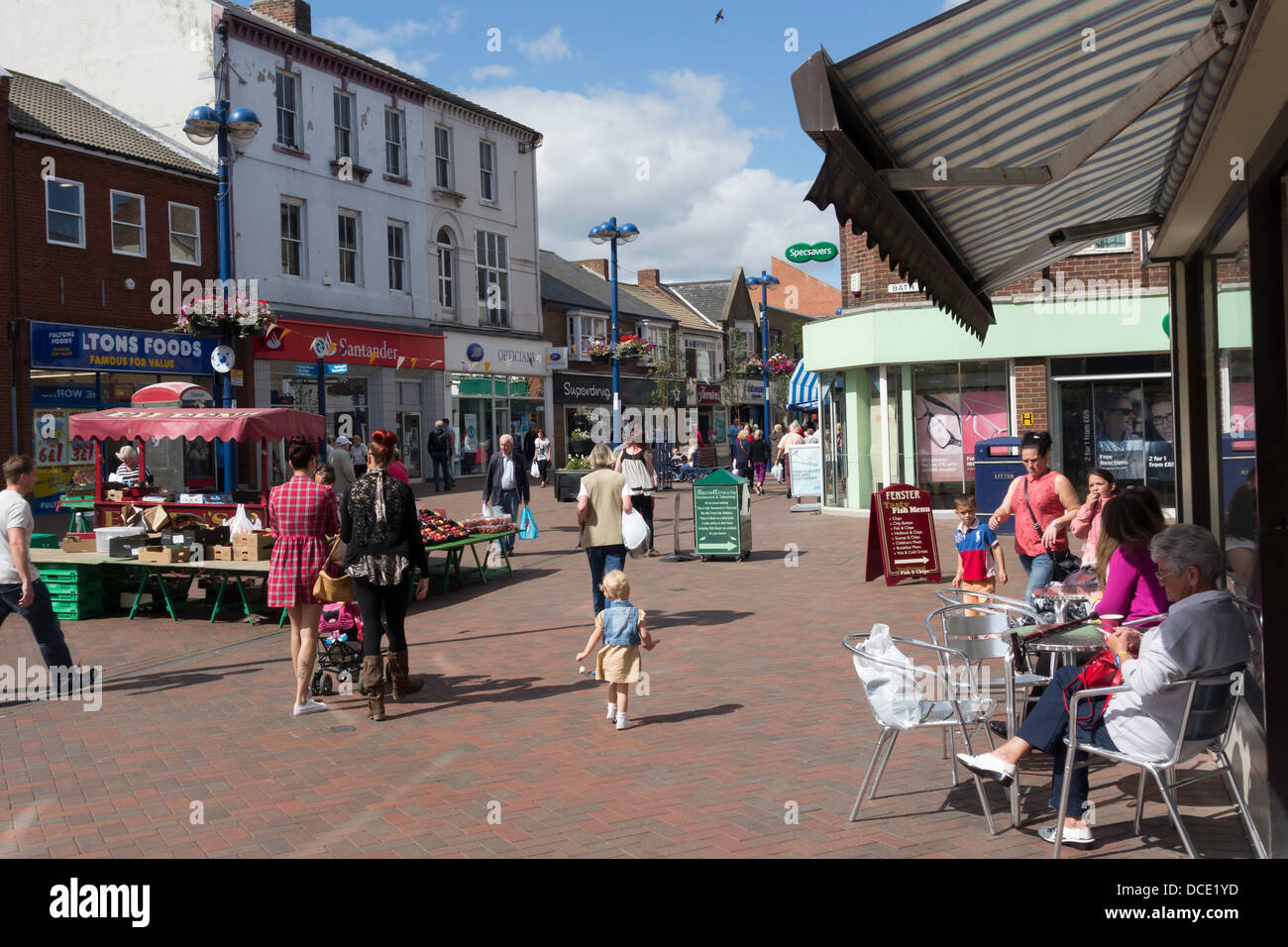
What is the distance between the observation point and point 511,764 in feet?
20.2

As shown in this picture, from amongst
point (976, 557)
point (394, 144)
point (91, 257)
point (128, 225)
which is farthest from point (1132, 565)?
point (394, 144)

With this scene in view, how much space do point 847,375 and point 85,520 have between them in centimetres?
1394

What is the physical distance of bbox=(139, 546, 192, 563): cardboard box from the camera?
1140 centimetres

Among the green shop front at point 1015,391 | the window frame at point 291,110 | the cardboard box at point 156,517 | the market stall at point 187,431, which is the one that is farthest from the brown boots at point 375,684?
the window frame at point 291,110

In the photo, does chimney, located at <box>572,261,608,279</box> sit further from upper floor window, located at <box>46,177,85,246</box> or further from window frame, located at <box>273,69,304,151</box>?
upper floor window, located at <box>46,177,85,246</box>

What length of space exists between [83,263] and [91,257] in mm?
265

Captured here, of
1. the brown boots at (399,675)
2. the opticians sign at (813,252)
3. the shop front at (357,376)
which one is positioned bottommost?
the brown boots at (399,675)

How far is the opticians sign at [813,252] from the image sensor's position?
24562mm

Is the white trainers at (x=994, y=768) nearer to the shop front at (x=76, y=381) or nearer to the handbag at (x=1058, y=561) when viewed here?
the handbag at (x=1058, y=561)

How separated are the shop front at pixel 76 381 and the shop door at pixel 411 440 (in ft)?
26.2

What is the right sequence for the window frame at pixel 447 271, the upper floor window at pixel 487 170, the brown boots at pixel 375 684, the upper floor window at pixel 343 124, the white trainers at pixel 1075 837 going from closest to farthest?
the white trainers at pixel 1075 837
the brown boots at pixel 375 684
the upper floor window at pixel 343 124
the window frame at pixel 447 271
the upper floor window at pixel 487 170
